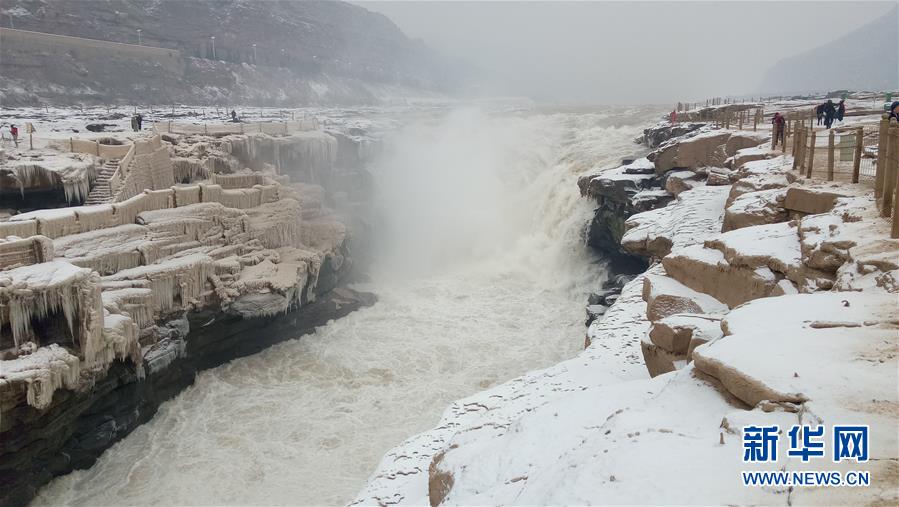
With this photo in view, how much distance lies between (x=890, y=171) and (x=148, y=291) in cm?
1469

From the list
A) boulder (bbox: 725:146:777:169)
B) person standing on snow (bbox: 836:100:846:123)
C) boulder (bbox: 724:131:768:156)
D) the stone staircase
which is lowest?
the stone staircase

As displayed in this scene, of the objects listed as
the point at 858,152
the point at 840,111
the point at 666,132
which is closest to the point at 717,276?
the point at 858,152

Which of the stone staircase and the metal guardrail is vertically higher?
the metal guardrail

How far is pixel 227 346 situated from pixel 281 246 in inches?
155

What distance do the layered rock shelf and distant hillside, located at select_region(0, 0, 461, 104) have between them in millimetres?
39856

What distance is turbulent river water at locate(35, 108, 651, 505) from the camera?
12.3m

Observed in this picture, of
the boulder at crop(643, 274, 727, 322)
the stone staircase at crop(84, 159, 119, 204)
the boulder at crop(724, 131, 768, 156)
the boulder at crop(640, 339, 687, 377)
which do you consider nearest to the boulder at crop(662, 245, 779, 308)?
the boulder at crop(643, 274, 727, 322)

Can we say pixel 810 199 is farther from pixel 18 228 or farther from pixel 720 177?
pixel 18 228

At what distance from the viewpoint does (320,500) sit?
11336 millimetres

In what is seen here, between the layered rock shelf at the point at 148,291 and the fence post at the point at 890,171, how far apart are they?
13714 millimetres

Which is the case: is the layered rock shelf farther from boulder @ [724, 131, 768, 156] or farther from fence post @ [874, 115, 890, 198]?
fence post @ [874, 115, 890, 198]

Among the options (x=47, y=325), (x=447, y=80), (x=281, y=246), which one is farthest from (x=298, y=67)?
(x=47, y=325)

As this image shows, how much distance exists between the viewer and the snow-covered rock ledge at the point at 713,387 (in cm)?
395

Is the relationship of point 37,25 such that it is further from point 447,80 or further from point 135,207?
point 447,80
